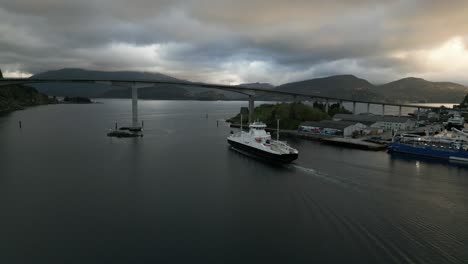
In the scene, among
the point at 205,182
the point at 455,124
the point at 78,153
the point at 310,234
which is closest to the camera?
the point at 310,234

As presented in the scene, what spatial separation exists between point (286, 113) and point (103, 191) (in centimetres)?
3210

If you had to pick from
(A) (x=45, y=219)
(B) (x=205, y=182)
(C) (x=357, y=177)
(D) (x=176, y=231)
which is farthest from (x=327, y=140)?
(A) (x=45, y=219)

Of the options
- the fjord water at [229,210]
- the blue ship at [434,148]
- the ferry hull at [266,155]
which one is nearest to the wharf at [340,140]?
the blue ship at [434,148]

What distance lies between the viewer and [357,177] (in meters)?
15.2

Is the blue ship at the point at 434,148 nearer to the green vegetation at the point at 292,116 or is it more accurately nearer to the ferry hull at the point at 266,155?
the ferry hull at the point at 266,155

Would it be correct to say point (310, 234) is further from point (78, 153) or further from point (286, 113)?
point (286, 113)

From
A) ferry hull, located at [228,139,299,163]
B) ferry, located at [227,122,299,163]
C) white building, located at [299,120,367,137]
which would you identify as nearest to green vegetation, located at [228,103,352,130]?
white building, located at [299,120,367,137]

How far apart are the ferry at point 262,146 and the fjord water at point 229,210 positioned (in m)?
0.83

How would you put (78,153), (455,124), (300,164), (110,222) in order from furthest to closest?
(455,124), (78,153), (300,164), (110,222)

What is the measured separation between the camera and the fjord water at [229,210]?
786cm

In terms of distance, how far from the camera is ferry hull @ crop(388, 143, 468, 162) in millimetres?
19656

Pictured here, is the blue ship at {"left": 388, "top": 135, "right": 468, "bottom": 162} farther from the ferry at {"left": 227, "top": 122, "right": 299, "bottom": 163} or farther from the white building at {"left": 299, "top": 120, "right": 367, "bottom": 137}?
the ferry at {"left": 227, "top": 122, "right": 299, "bottom": 163}

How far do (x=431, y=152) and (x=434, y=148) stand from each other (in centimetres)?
44

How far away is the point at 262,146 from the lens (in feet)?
64.7
